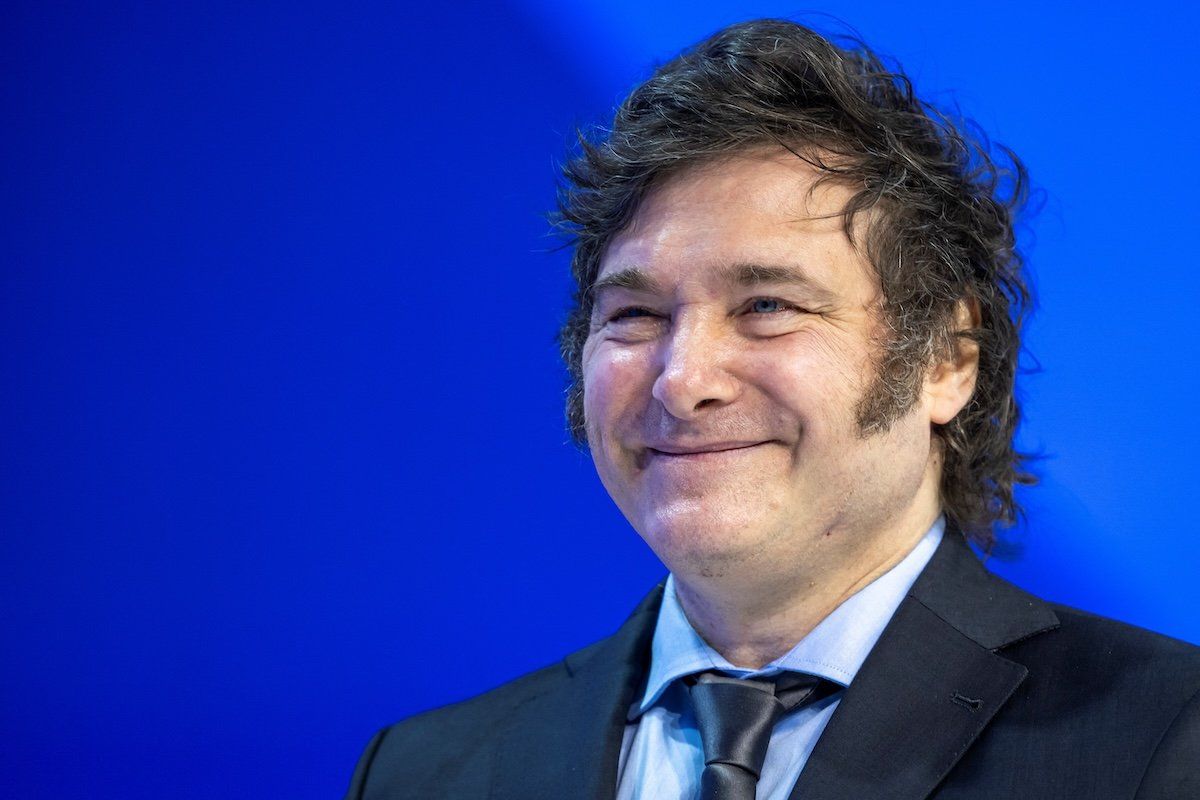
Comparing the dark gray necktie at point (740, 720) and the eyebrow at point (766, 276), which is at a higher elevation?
the eyebrow at point (766, 276)

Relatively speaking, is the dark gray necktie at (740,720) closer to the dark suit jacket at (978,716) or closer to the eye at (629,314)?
the dark suit jacket at (978,716)

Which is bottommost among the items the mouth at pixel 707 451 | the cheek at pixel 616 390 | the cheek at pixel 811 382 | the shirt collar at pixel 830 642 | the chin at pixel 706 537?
the shirt collar at pixel 830 642

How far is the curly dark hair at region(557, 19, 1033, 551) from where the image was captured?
1.61m

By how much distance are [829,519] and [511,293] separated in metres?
0.89

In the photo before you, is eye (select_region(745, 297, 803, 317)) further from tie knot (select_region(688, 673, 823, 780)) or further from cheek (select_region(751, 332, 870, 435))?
tie knot (select_region(688, 673, 823, 780))

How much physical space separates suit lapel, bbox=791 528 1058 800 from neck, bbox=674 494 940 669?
6 cm

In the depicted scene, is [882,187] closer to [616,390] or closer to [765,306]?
[765,306]

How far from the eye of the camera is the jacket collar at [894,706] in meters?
1.43

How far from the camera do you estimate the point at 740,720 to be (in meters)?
1.52

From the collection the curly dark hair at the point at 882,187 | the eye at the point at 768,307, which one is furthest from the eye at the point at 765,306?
the curly dark hair at the point at 882,187

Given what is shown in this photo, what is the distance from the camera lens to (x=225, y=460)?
2240mm

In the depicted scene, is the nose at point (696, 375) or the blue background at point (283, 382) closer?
the nose at point (696, 375)

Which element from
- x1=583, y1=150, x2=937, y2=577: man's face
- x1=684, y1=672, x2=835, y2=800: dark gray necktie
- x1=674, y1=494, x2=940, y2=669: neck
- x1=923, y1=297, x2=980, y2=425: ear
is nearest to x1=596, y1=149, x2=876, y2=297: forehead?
x1=583, y1=150, x2=937, y2=577: man's face

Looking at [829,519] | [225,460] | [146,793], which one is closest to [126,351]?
[225,460]
